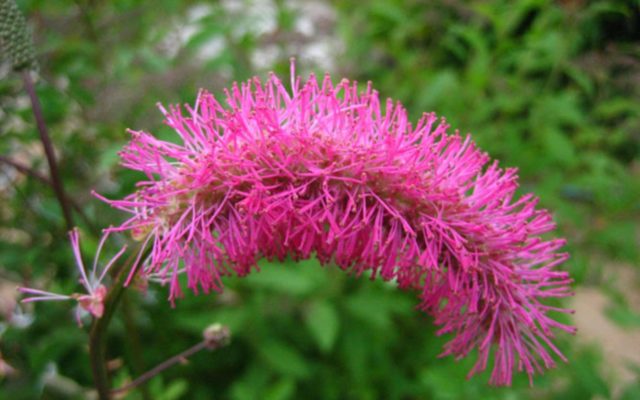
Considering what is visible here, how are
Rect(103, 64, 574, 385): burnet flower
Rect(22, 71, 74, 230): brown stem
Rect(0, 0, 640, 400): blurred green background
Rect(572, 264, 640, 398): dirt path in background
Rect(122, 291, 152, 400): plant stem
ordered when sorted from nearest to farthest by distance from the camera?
Rect(103, 64, 574, 385): burnet flower → Rect(22, 71, 74, 230): brown stem → Rect(122, 291, 152, 400): plant stem → Rect(0, 0, 640, 400): blurred green background → Rect(572, 264, 640, 398): dirt path in background

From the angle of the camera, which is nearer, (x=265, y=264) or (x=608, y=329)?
(x=265, y=264)

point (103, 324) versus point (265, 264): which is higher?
point (265, 264)

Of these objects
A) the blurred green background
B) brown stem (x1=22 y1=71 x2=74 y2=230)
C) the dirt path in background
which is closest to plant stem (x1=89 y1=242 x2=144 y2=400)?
brown stem (x1=22 y1=71 x2=74 y2=230)

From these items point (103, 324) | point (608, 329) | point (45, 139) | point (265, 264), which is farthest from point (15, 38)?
point (608, 329)

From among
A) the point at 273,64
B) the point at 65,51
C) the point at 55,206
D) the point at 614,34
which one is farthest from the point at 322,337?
the point at 614,34

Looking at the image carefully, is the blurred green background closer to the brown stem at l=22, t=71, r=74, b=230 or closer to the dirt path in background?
the brown stem at l=22, t=71, r=74, b=230

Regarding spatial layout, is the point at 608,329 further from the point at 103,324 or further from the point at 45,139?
the point at 45,139
